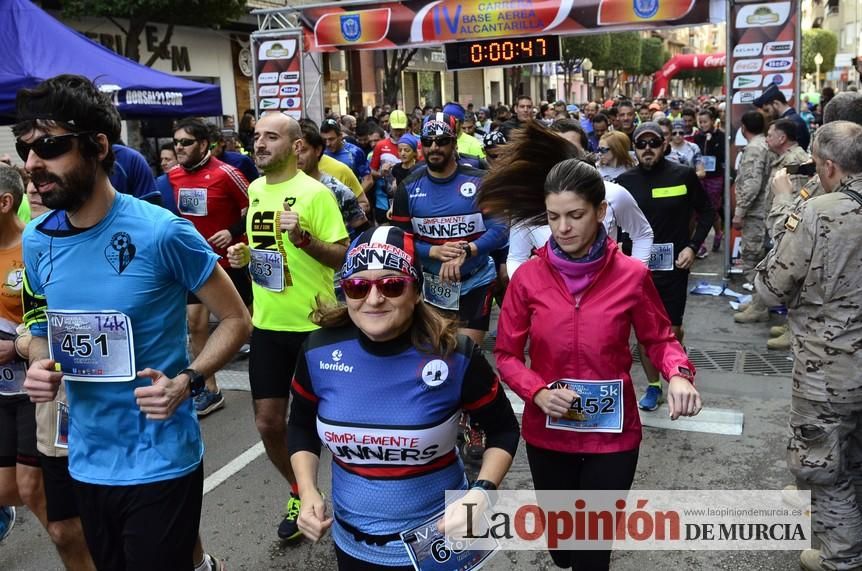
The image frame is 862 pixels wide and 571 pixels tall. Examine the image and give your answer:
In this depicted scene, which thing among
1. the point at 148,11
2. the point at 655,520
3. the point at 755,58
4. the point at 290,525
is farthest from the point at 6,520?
the point at 148,11

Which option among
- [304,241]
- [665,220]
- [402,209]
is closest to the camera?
[304,241]

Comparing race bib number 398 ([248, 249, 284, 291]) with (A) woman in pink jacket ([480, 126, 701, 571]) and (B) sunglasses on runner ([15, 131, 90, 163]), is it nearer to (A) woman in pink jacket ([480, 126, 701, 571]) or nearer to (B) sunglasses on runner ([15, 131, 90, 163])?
(A) woman in pink jacket ([480, 126, 701, 571])

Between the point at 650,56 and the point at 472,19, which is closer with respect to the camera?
the point at 472,19

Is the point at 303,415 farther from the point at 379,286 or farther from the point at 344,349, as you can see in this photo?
the point at 379,286

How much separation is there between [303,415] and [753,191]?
7616mm

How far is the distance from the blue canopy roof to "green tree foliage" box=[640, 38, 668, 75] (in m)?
68.3

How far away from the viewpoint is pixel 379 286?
237 centimetres

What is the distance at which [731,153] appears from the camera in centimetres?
1050

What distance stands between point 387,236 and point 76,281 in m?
1.02

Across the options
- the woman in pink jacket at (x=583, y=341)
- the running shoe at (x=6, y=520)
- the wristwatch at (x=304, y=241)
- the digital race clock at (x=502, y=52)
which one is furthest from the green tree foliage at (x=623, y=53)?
the woman in pink jacket at (x=583, y=341)

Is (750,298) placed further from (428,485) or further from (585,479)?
(428,485)

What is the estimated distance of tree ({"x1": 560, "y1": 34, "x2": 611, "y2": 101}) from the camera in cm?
4709

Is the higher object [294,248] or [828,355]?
[294,248]

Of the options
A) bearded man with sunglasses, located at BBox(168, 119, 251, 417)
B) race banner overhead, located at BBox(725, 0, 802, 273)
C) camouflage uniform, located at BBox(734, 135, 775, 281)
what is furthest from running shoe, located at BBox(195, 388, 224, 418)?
race banner overhead, located at BBox(725, 0, 802, 273)
